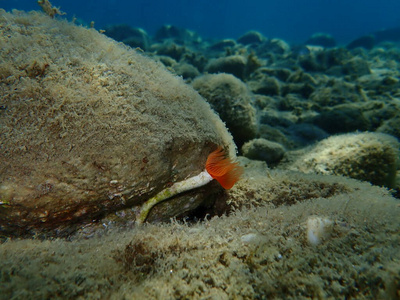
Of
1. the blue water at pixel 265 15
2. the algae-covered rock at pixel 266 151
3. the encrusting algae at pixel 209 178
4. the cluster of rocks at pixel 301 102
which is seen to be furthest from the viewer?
the blue water at pixel 265 15

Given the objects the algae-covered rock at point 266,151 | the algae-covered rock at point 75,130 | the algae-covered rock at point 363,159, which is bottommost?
the algae-covered rock at point 363,159

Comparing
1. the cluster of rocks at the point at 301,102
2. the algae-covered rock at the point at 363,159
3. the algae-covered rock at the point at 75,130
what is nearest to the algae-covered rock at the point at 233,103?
the cluster of rocks at the point at 301,102

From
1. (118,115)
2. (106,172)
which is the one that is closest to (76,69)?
(118,115)

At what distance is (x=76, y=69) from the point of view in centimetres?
201

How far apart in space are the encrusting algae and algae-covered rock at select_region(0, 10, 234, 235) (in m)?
0.10

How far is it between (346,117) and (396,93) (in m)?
4.23

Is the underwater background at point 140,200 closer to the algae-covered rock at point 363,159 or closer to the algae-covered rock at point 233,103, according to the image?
the algae-covered rock at point 363,159

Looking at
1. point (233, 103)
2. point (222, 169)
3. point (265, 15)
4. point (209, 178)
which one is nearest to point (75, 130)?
point (209, 178)

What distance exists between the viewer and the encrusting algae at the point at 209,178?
7.32 ft

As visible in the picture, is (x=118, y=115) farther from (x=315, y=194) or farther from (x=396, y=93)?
(x=396, y=93)

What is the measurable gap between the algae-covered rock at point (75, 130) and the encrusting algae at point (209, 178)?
10 centimetres

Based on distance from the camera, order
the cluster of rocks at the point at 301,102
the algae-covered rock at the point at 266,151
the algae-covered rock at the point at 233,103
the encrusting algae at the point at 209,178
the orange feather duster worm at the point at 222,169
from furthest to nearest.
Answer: the algae-covered rock at the point at 233,103 < the cluster of rocks at the point at 301,102 < the algae-covered rock at the point at 266,151 < the orange feather duster worm at the point at 222,169 < the encrusting algae at the point at 209,178

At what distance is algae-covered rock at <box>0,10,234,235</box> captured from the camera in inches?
69.2

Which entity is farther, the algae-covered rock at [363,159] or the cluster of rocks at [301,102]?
the cluster of rocks at [301,102]
